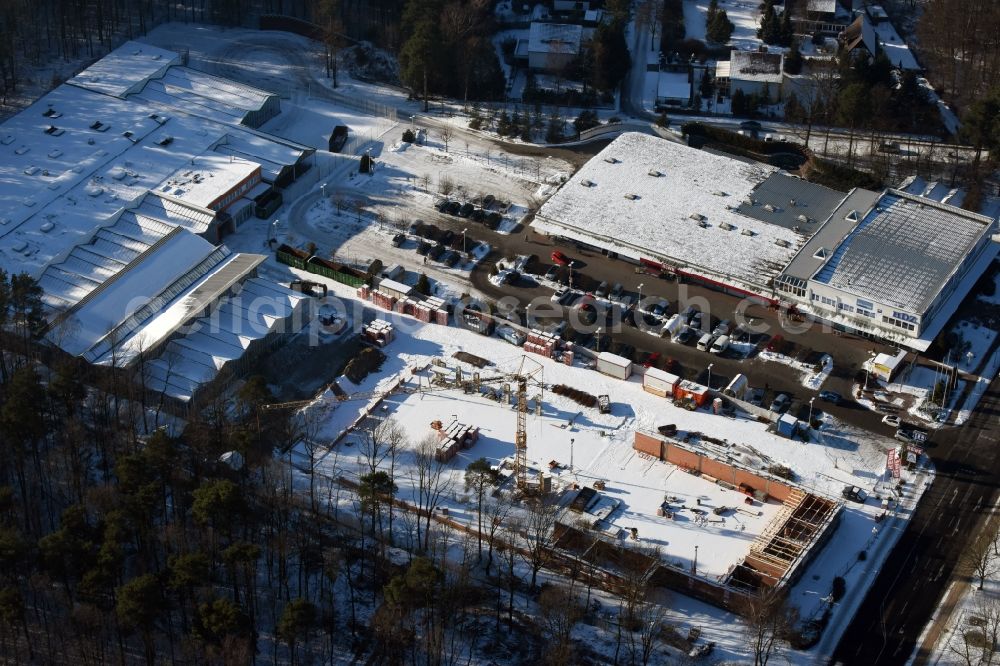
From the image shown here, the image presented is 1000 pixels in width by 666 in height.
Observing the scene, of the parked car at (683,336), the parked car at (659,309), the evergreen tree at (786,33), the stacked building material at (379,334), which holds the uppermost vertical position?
the evergreen tree at (786,33)

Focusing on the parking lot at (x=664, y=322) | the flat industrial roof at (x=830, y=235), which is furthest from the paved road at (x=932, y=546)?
the flat industrial roof at (x=830, y=235)

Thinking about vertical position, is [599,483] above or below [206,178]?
below

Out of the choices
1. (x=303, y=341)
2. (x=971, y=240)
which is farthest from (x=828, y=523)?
(x=303, y=341)

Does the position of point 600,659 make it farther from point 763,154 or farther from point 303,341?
point 763,154

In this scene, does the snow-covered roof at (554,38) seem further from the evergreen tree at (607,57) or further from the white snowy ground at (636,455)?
the white snowy ground at (636,455)

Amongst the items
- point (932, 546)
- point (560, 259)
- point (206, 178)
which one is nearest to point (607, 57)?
point (560, 259)

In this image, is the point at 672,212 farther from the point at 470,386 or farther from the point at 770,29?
the point at 770,29
